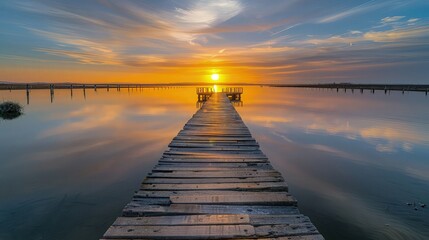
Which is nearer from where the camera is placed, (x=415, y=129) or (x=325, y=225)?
(x=325, y=225)

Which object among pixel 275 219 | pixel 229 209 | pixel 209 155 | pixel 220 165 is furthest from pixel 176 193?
pixel 209 155

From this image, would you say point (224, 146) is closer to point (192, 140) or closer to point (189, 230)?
point (192, 140)

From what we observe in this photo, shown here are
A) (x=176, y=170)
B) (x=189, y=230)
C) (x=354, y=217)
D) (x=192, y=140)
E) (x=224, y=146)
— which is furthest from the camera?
(x=192, y=140)

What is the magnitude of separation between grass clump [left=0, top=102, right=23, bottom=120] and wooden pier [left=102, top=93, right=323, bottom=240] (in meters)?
24.7

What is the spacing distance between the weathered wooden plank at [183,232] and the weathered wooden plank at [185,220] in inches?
3.2

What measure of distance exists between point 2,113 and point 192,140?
2405 cm

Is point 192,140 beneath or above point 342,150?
above

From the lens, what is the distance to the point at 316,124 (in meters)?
21.7

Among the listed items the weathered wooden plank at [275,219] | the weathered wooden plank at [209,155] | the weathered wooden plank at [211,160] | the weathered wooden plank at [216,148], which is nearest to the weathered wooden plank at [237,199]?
the weathered wooden plank at [275,219]

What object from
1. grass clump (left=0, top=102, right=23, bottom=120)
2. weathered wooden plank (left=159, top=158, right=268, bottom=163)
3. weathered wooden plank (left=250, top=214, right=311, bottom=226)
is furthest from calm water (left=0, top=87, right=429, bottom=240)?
grass clump (left=0, top=102, right=23, bottom=120)

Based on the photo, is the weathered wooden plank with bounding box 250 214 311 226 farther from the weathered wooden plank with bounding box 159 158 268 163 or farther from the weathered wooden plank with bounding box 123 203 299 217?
the weathered wooden plank with bounding box 159 158 268 163

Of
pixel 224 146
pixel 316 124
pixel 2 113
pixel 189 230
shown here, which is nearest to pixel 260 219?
pixel 189 230

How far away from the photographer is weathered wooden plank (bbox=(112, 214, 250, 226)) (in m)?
3.61

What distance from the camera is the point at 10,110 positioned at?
2533cm
